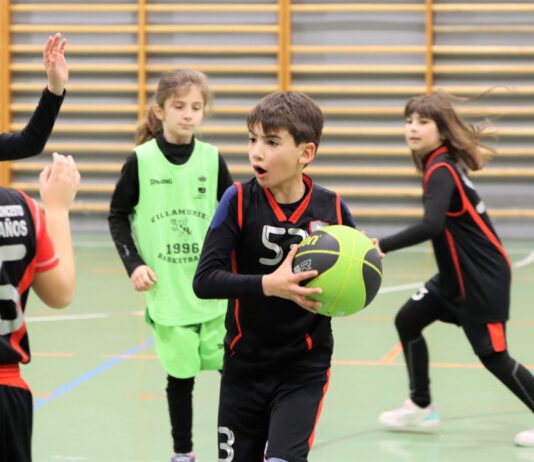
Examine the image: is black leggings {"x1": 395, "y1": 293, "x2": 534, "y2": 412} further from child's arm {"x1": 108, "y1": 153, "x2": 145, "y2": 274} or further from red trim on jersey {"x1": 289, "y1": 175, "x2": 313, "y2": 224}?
red trim on jersey {"x1": 289, "y1": 175, "x2": 313, "y2": 224}

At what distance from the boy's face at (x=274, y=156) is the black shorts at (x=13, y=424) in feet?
3.27

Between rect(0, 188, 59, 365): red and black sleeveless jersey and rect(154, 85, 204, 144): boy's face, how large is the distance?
6.28 feet

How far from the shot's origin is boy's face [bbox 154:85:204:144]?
441cm

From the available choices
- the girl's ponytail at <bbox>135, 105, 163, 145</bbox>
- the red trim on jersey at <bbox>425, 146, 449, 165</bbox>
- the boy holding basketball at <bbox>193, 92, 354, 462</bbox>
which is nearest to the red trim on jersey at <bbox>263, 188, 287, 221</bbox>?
the boy holding basketball at <bbox>193, 92, 354, 462</bbox>

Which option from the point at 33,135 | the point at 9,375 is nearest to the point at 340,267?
the point at 9,375

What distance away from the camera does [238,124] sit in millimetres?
12977

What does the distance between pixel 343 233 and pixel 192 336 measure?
1394 mm

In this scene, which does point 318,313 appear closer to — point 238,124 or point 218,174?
point 218,174

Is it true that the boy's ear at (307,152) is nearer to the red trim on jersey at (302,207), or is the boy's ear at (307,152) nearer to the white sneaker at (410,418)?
the red trim on jersey at (302,207)

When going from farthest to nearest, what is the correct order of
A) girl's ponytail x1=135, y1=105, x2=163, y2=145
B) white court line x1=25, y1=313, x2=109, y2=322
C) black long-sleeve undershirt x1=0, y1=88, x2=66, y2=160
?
white court line x1=25, y1=313, x2=109, y2=322
girl's ponytail x1=135, y1=105, x2=163, y2=145
black long-sleeve undershirt x1=0, y1=88, x2=66, y2=160

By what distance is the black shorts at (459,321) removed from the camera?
466 cm

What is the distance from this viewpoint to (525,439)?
4.67 meters

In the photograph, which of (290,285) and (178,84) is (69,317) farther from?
(290,285)

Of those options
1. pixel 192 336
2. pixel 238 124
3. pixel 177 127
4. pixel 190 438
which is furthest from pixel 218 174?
pixel 238 124
